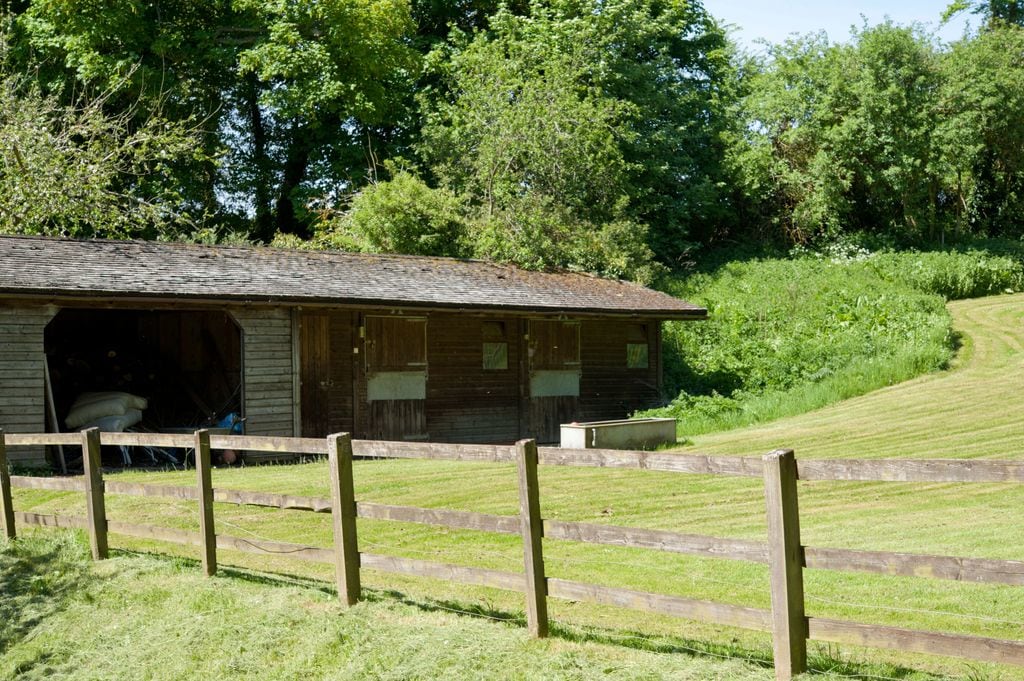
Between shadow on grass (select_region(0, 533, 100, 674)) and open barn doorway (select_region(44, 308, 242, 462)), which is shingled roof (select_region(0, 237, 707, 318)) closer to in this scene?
open barn doorway (select_region(44, 308, 242, 462))

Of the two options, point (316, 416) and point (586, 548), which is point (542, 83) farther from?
point (586, 548)

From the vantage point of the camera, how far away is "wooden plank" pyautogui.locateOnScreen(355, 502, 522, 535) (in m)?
6.80

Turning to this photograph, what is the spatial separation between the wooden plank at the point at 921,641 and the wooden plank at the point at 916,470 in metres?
0.70

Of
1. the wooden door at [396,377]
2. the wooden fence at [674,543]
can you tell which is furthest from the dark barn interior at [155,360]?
the wooden fence at [674,543]

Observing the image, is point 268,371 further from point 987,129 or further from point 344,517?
point 987,129

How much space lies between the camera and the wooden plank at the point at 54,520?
10445mm

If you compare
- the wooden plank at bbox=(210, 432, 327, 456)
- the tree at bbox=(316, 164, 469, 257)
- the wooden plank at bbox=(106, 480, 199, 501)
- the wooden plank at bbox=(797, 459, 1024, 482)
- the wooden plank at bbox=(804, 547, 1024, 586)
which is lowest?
the wooden plank at bbox=(106, 480, 199, 501)

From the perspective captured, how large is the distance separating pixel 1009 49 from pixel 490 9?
18.7 m

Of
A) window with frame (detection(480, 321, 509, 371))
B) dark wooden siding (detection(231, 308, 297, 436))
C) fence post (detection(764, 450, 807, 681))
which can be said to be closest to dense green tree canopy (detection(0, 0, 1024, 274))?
window with frame (detection(480, 321, 509, 371))

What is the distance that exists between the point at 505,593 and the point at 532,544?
6.31 ft

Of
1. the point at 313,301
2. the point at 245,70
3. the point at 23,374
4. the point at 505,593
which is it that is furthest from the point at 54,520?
the point at 245,70

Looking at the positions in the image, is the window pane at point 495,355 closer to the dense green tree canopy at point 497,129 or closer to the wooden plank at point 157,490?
the dense green tree canopy at point 497,129

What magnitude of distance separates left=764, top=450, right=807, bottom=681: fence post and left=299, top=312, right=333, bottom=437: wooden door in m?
15.0

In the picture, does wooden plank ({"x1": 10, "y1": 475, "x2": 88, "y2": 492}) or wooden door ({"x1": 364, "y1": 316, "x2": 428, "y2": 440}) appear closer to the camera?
wooden plank ({"x1": 10, "y1": 475, "x2": 88, "y2": 492})
